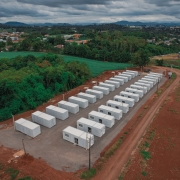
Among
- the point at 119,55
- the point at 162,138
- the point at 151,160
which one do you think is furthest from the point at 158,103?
the point at 119,55

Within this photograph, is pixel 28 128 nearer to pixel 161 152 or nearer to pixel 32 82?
pixel 32 82

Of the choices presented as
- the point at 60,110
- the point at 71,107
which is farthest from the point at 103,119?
the point at 60,110

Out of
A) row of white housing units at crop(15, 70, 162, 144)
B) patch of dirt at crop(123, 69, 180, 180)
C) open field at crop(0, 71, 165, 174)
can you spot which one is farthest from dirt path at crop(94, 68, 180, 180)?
row of white housing units at crop(15, 70, 162, 144)

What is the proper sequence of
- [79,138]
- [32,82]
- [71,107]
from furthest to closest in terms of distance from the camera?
[32,82], [71,107], [79,138]

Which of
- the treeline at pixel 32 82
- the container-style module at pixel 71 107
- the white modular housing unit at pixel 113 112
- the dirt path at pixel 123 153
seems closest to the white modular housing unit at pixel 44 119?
the container-style module at pixel 71 107

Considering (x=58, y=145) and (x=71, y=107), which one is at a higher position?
(x=71, y=107)

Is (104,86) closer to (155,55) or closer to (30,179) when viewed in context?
(30,179)

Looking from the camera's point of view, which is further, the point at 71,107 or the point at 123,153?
the point at 71,107
